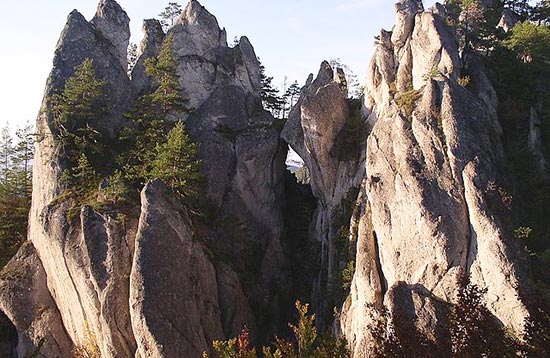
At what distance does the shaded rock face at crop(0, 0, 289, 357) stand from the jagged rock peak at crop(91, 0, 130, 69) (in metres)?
0.14

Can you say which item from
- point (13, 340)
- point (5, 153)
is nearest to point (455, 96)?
point (13, 340)

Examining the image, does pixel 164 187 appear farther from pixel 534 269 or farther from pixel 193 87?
pixel 534 269

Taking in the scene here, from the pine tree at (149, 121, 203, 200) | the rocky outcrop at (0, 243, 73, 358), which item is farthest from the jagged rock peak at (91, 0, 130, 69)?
the rocky outcrop at (0, 243, 73, 358)

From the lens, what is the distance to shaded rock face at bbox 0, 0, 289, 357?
25.0 meters

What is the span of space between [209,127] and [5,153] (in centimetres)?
2694

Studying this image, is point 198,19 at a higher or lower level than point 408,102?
higher

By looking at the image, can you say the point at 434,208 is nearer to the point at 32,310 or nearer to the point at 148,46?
the point at 32,310

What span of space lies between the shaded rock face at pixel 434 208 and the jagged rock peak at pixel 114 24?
1210 inches

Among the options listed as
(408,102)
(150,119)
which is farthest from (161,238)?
(408,102)

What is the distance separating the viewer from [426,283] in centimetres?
2031

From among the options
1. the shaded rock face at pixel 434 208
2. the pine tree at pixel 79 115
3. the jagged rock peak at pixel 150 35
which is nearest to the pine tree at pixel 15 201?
the pine tree at pixel 79 115

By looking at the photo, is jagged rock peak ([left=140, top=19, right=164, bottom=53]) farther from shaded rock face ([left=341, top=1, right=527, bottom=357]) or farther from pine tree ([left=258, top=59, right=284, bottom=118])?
shaded rock face ([left=341, top=1, right=527, bottom=357])

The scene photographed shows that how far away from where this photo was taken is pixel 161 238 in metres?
26.0

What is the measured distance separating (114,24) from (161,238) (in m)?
29.4
